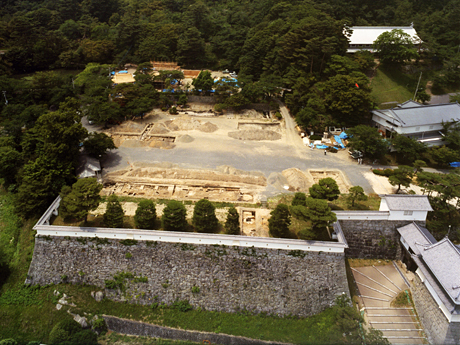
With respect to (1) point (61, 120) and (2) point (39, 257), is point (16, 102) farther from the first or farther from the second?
(2) point (39, 257)

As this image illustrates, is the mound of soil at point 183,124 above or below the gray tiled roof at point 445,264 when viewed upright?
above

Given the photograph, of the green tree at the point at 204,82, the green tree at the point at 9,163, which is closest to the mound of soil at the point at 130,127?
the green tree at the point at 204,82

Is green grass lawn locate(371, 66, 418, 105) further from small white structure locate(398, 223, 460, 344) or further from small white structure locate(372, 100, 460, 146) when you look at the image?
small white structure locate(398, 223, 460, 344)

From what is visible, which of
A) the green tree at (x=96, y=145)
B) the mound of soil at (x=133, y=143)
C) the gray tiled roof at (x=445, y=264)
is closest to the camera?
the gray tiled roof at (x=445, y=264)

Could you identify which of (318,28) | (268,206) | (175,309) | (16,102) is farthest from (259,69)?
(175,309)

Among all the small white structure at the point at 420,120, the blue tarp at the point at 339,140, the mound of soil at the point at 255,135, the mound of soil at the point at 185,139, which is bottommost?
the mound of soil at the point at 185,139

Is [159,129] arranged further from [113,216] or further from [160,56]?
[160,56]

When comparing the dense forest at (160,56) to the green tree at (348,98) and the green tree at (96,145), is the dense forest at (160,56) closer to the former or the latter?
the green tree at (348,98)

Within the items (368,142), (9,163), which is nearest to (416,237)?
(368,142)
